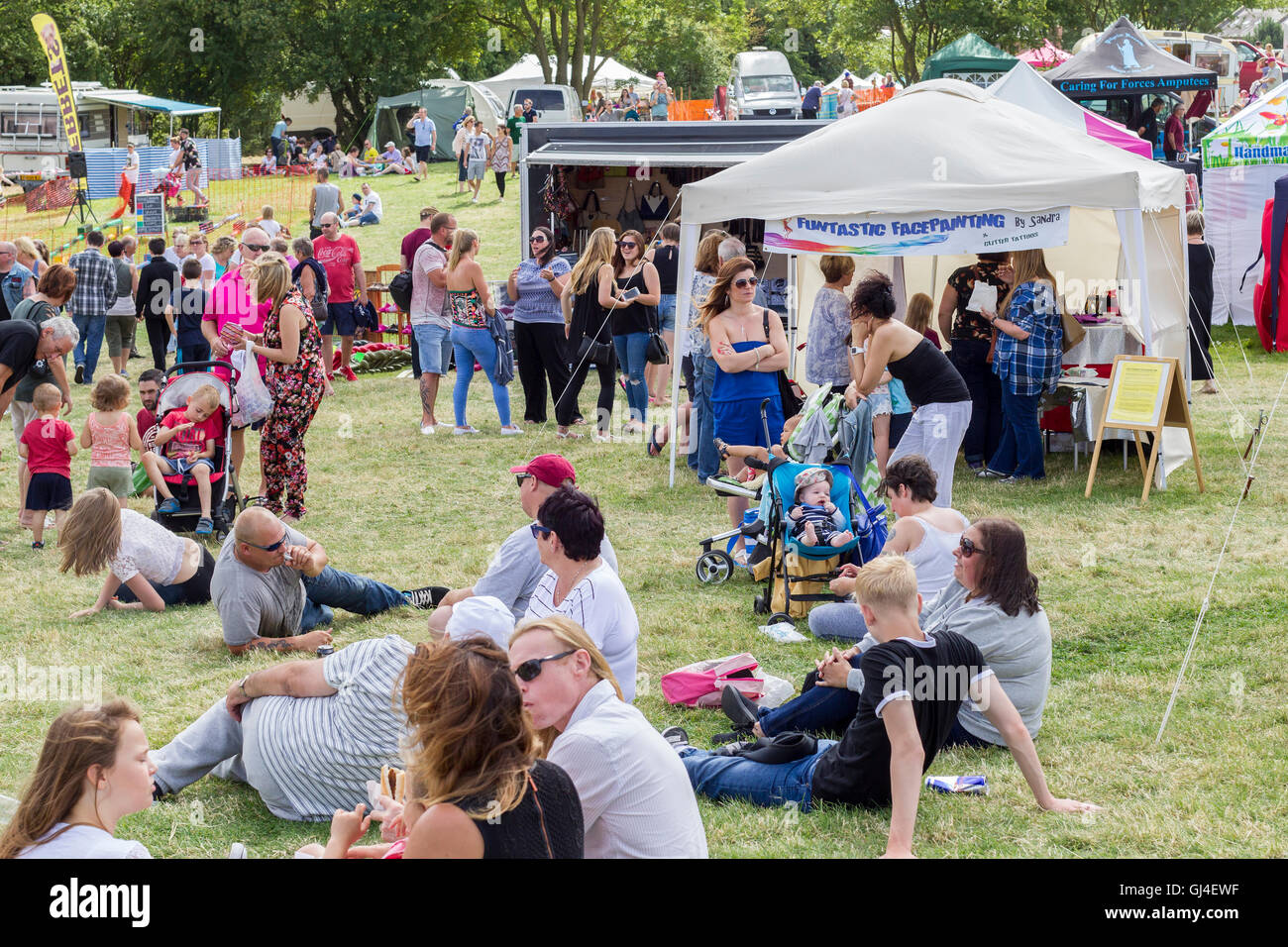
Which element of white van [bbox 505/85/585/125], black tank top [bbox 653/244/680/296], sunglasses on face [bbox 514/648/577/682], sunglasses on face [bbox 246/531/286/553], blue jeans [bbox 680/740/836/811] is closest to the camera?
sunglasses on face [bbox 514/648/577/682]

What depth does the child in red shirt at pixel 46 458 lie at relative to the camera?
28.6ft

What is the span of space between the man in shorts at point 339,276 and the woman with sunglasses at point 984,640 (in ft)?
31.7

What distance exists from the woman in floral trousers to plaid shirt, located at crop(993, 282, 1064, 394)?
5.00m

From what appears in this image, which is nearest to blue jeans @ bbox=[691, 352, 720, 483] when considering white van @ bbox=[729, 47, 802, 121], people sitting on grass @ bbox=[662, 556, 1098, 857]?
people sitting on grass @ bbox=[662, 556, 1098, 857]

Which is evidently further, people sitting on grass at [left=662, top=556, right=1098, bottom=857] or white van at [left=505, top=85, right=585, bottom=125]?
white van at [left=505, top=85, right=585, bottom=125]

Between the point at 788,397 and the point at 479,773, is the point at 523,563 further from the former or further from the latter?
the point at 788,397

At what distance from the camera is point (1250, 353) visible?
15273 millimetres

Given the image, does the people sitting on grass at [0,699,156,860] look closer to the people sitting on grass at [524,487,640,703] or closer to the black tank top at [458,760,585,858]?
the black tank top at [458,760,585,858]

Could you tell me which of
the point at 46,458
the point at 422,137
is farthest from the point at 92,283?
the point at 422,137

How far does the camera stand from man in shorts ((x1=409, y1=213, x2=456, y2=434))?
11805mm

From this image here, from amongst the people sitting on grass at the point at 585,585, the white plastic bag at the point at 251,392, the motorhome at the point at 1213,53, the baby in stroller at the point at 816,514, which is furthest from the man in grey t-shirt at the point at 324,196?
the motorhome at the point at 1213,53

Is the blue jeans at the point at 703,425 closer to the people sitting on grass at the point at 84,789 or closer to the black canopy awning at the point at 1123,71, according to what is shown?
the people sitting on grass at the point at 84,789

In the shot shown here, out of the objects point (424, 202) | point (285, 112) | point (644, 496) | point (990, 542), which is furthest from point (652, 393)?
point (285, 112)
